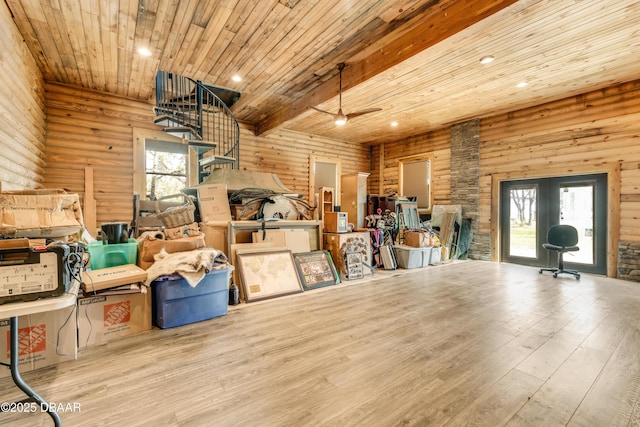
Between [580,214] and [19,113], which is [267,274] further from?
[580,214]

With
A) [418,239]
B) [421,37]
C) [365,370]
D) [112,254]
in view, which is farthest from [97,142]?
[418,239]

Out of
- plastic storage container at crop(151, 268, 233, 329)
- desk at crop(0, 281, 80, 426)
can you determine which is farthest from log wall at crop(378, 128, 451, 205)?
desk at crop(0, 281, 80, 426)

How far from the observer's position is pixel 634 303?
3.66m

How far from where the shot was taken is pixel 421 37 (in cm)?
350

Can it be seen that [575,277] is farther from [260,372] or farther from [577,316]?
[260,372]

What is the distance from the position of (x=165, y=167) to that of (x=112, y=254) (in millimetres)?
3787

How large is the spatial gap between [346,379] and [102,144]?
6208 mm

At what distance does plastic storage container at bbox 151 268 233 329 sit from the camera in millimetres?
2770

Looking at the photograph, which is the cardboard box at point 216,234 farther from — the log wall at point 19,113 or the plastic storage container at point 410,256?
the plastic storage container at point 410,256

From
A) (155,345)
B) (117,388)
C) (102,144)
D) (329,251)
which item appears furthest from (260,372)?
(102,144)

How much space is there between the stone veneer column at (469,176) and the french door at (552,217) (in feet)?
1.64

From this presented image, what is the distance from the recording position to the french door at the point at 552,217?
543 cm

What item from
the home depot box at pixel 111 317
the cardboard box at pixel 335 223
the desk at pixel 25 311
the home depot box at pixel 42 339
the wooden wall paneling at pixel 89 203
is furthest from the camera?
the wooden wall paneling at pixel 89 203

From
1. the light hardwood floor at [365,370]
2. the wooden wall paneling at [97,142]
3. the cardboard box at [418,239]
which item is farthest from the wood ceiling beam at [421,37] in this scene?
the wooden wall paneling at [97,142]
